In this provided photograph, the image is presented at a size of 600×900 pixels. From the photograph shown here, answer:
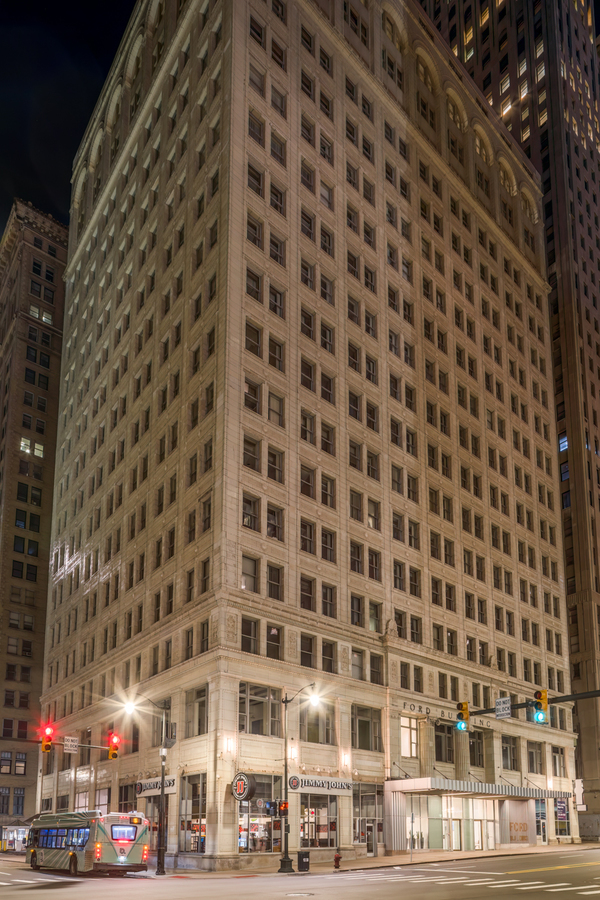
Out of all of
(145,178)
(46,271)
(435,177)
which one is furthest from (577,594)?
(46,271)

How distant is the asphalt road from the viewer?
28078 millimetres

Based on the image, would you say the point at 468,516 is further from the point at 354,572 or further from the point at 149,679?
the point at 149,679

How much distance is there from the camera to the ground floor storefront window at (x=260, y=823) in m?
50.1

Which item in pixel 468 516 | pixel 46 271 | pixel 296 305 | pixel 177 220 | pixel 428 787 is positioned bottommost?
pixel 428 787

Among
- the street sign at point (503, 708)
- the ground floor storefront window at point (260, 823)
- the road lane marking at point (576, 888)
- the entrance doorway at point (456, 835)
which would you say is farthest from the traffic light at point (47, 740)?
the entrance doorway at point (456, 835)

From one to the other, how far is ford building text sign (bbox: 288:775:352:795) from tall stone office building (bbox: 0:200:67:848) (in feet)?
201

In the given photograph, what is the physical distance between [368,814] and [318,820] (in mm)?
5885

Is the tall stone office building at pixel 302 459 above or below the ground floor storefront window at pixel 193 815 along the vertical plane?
above

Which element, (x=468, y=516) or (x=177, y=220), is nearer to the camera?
(x=177, y=220)

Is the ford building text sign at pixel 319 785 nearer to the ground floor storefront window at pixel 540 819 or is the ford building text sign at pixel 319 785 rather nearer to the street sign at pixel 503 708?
the street sign at pixel 503 708

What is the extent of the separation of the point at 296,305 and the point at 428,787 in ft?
114

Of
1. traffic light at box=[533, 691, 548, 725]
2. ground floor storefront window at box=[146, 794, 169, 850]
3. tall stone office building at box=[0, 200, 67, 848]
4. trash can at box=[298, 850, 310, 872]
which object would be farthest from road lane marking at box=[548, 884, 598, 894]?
tall stone office building at box=[0, 200, 67, 848]

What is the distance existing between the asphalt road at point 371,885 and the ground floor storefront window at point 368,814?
10910 mm

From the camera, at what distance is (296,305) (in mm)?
66000
